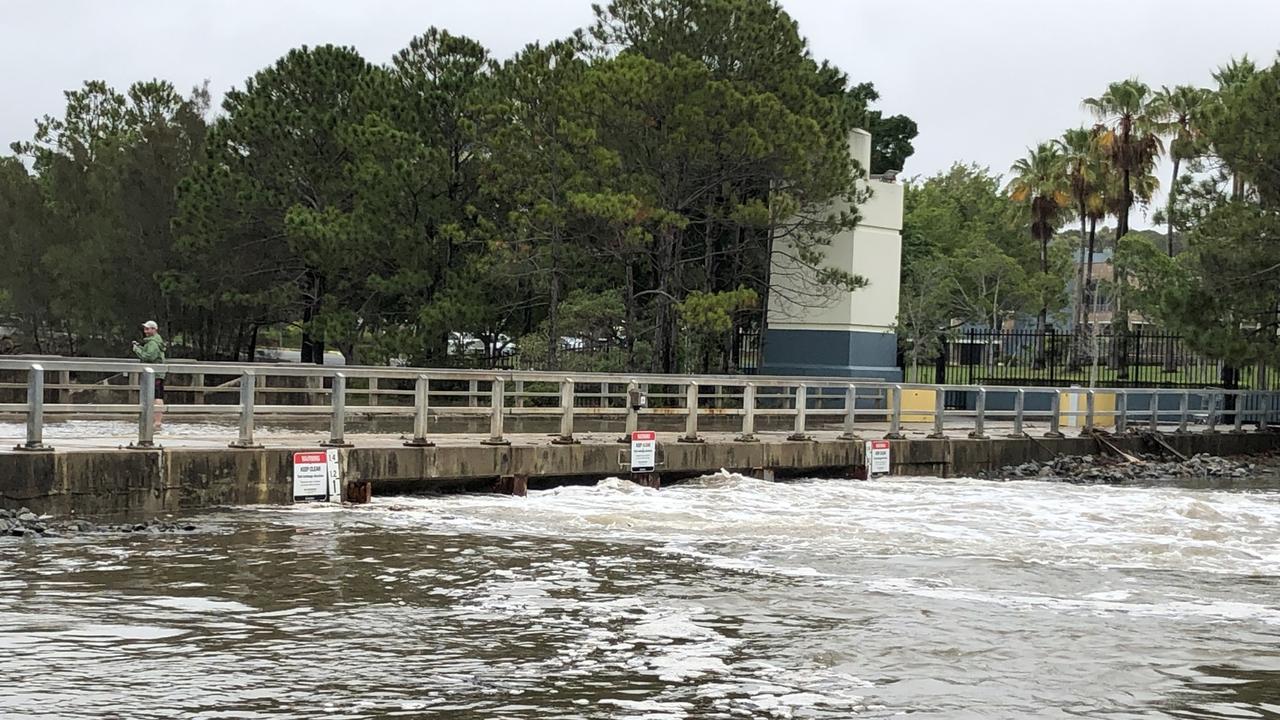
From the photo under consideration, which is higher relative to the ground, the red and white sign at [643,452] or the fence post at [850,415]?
the fence post at [850,415]

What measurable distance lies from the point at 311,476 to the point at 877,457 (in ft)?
35.1

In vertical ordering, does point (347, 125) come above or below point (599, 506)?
above

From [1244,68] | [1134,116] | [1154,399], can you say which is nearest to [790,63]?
[1154,399]

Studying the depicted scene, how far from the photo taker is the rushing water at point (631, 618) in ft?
29.5

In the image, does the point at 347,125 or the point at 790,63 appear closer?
the point at 790,63

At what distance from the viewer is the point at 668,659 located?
10.1m

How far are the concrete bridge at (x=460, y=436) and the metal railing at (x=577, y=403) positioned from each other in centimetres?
6

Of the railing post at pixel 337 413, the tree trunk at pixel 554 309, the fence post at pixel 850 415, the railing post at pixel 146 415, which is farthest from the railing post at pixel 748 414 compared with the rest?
the tree trunk at pixel 554 309

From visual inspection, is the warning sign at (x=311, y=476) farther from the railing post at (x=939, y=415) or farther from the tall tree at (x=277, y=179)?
the tall tree at (x=277, y=179)

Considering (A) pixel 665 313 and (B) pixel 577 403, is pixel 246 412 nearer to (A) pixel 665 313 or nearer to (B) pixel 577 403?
(B) pixel 577 403

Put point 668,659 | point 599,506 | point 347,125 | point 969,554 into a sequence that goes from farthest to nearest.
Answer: point 347,125, point 599,506, point 969,554, point 668,659

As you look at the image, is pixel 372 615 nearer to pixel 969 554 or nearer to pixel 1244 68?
pixel 969 554

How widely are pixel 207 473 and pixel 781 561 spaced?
6817 millimetres

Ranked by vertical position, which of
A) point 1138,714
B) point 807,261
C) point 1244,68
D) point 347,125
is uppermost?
point 1244,68
